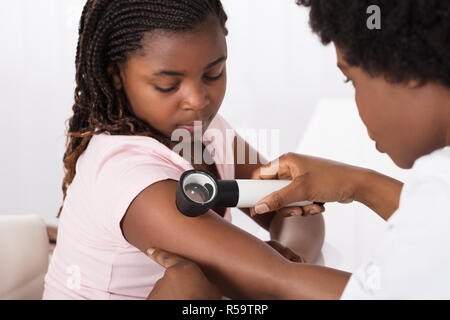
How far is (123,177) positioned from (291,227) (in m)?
0.46

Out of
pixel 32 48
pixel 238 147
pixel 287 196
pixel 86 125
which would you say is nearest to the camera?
pixel 287 196

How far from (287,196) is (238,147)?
0.40 m

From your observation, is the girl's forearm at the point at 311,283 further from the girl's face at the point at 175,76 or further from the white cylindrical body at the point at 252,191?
the girl's face at the point at 175,76

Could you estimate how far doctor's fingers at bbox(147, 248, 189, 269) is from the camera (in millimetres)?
734

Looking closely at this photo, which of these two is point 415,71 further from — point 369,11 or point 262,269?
point 262,269

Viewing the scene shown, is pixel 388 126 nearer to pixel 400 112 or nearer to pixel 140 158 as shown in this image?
pixel 400 112

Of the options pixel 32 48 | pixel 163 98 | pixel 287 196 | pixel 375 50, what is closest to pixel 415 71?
pixel 375 50

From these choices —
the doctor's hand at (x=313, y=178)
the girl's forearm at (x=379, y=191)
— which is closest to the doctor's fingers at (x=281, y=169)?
the doctor's hand at (x=313, y=178)

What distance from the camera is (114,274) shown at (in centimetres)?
89

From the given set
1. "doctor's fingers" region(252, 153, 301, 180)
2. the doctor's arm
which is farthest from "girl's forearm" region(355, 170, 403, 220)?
"doctor's fingers" region(252, 153, 301, 180)

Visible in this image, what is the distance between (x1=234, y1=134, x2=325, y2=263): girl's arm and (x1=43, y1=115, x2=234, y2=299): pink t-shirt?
32 cm

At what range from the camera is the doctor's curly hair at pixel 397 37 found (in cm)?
64

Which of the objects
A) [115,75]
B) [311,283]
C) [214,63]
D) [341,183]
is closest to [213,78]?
[214,63]

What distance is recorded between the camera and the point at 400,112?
0.70m
